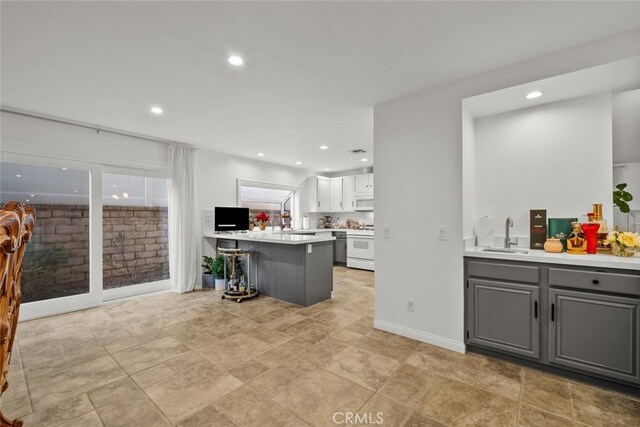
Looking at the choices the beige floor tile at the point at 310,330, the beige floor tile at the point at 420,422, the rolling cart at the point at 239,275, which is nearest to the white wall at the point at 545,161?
the beige floor tile at the point at 420,422

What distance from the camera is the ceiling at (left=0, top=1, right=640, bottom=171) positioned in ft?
5.70

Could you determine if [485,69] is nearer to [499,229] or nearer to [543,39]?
[543,39]

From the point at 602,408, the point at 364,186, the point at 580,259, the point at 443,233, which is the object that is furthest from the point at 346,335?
the point at 364,186

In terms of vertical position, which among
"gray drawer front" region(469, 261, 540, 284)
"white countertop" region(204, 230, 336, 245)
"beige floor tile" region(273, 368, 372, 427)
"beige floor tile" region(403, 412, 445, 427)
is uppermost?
"white countertop" region(204, 230, 336, 245)

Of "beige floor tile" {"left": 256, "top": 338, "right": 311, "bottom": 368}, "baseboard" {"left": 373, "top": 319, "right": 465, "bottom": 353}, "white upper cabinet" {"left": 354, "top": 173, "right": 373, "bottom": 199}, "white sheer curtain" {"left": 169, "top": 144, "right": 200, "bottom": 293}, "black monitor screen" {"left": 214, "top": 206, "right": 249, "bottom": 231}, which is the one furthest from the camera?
"white upper cabinet" {"left": 354, "top": 173, "right": 373, "bottom": 199}

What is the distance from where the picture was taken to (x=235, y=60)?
2.28m

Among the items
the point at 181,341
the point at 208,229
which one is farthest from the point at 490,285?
the point at 208,229

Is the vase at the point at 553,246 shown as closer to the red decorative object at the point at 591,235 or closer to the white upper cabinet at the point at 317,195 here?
the red decorative object at the point at 591,235

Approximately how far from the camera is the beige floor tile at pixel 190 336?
2.79 metres

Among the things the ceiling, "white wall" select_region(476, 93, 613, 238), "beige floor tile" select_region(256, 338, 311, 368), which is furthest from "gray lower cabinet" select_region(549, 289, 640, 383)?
"beige floor tile" select_region(256, 338, 311, 368)

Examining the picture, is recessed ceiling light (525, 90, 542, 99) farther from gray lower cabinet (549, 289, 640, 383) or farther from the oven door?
the oven door

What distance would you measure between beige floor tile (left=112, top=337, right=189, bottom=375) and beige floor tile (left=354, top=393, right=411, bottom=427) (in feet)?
5.83

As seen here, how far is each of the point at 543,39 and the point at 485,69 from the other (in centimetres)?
45

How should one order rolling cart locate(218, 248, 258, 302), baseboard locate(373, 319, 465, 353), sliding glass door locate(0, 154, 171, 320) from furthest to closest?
1. rolling cart locate(218, 248, 258, 302)
2. sliding glass door locate(0, 154, 171, 320)
3. baseboard locate(373, 319, 465, 353)
